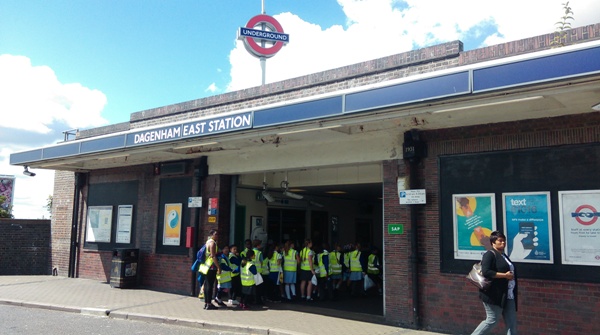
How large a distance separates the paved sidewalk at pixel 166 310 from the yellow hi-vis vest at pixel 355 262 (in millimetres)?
3119

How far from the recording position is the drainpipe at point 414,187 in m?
9.30

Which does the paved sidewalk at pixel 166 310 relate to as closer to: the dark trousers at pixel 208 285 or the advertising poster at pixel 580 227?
the dark trousers at pixel 208 285

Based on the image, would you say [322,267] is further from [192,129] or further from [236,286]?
[192,129]

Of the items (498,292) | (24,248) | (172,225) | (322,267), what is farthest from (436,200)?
(24,248)

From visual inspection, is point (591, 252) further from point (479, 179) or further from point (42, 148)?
point (42, 148)

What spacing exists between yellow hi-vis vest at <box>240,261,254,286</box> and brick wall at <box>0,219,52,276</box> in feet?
33.6

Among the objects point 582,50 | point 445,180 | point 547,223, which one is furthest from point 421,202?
point 582,50

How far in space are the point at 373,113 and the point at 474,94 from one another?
68.7 inches

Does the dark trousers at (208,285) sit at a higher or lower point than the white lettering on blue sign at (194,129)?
lower

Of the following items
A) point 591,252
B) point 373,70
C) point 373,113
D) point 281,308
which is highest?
point 373,70

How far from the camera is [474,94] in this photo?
22.9ft

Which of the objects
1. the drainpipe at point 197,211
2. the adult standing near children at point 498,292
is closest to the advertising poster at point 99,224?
the drainpipe at point 197,211

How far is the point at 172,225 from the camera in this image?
1420cm

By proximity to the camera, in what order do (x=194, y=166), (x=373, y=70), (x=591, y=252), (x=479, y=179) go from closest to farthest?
(x=591, y=252) < (x=479, y=179) < (x=373, y=70) < (x=194, y=166)
